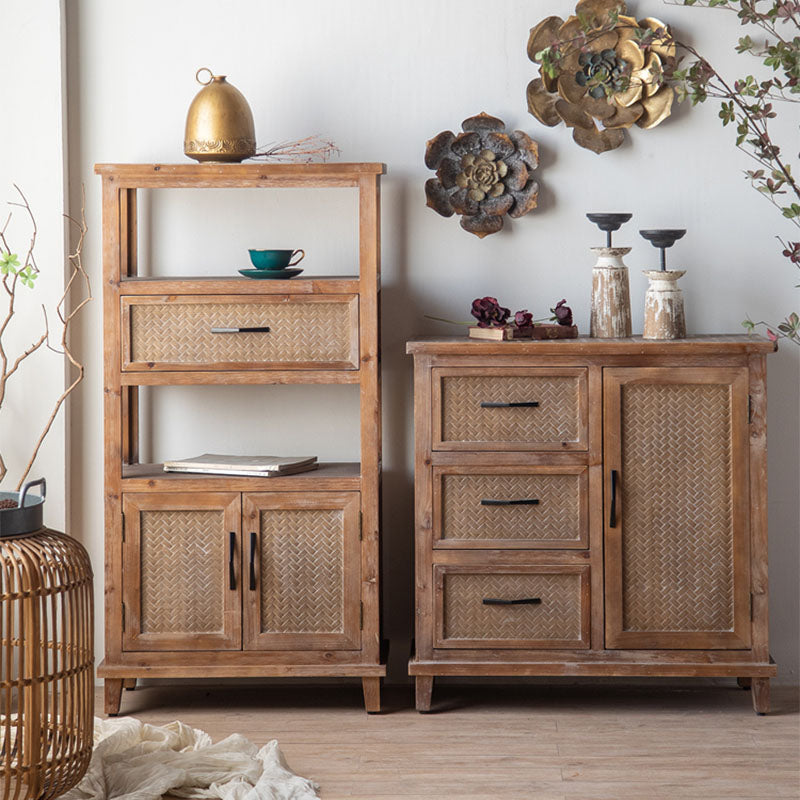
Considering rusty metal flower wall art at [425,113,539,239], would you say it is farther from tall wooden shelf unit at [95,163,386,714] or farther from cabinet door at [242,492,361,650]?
cabinet door at [242,492,361,650]

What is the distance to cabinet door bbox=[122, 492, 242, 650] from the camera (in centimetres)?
330

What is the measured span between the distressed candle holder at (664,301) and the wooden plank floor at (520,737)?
115cm

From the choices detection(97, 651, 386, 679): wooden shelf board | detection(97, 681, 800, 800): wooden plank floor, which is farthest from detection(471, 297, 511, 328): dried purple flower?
detection(97, 681, 800, 800): wooden plank floor

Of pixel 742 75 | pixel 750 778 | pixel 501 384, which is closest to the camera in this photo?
pixel 750 778

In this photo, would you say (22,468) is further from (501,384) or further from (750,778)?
(750,778)

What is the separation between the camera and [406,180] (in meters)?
3.62

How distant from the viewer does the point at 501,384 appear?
3.25m

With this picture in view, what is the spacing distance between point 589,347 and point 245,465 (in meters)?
1.07

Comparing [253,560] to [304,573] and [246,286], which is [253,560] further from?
[246,286]

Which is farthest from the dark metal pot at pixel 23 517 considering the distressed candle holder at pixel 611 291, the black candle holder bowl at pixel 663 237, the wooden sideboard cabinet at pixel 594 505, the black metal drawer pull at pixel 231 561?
the black candle holder bowl at pixel 663 237

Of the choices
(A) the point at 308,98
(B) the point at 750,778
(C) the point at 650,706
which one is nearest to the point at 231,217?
(A) the point at 308,98

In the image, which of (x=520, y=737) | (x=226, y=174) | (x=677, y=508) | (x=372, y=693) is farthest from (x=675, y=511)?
(x=226, y=174)

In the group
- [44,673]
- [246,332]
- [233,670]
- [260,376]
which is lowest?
[233,670]

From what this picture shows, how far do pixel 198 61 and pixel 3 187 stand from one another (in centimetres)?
75
